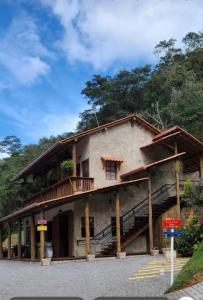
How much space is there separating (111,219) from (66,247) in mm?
3040

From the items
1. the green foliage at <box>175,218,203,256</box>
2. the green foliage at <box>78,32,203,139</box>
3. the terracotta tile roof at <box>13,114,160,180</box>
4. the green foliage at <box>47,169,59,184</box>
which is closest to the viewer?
the green foliage at <box>175,218,203,256</box>

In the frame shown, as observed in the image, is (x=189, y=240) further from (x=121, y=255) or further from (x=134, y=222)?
(x=134, y=222)

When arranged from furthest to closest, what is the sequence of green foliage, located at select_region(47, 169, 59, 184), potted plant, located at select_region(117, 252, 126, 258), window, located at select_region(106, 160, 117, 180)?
green foliage, located at select_region(47, 169, 59, 184) < window, located at select_region(106, 160, 117, 180) < potted plant, located at select_region(117, 252, 126, 258)

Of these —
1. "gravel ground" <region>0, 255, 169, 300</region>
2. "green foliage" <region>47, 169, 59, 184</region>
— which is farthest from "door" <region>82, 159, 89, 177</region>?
"gravel ground" <region>0, 255, 169, 300</region>

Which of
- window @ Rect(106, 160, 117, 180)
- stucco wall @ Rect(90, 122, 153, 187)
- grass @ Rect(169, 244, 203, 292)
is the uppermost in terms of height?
stucco wall @ Rect(90, 122, 153, 187)

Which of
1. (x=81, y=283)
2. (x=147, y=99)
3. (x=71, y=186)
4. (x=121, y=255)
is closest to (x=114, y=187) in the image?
(x=71, y=186)

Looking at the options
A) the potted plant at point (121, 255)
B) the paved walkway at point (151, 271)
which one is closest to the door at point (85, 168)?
the potted plant at point (121, 255)

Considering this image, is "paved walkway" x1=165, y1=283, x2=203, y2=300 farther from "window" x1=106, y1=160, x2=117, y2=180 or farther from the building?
"window" x1=106, y1=160, x2=117, y2=180

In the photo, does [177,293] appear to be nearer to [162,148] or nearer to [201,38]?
[162,148]

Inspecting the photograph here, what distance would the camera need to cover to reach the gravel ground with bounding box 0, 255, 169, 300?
1258cm

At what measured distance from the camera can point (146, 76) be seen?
61.7 metres

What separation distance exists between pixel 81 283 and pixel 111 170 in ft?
46.4

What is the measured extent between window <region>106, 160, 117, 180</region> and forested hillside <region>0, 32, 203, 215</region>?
11.6 m

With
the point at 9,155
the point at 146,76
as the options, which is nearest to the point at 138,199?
the point at 9,155
